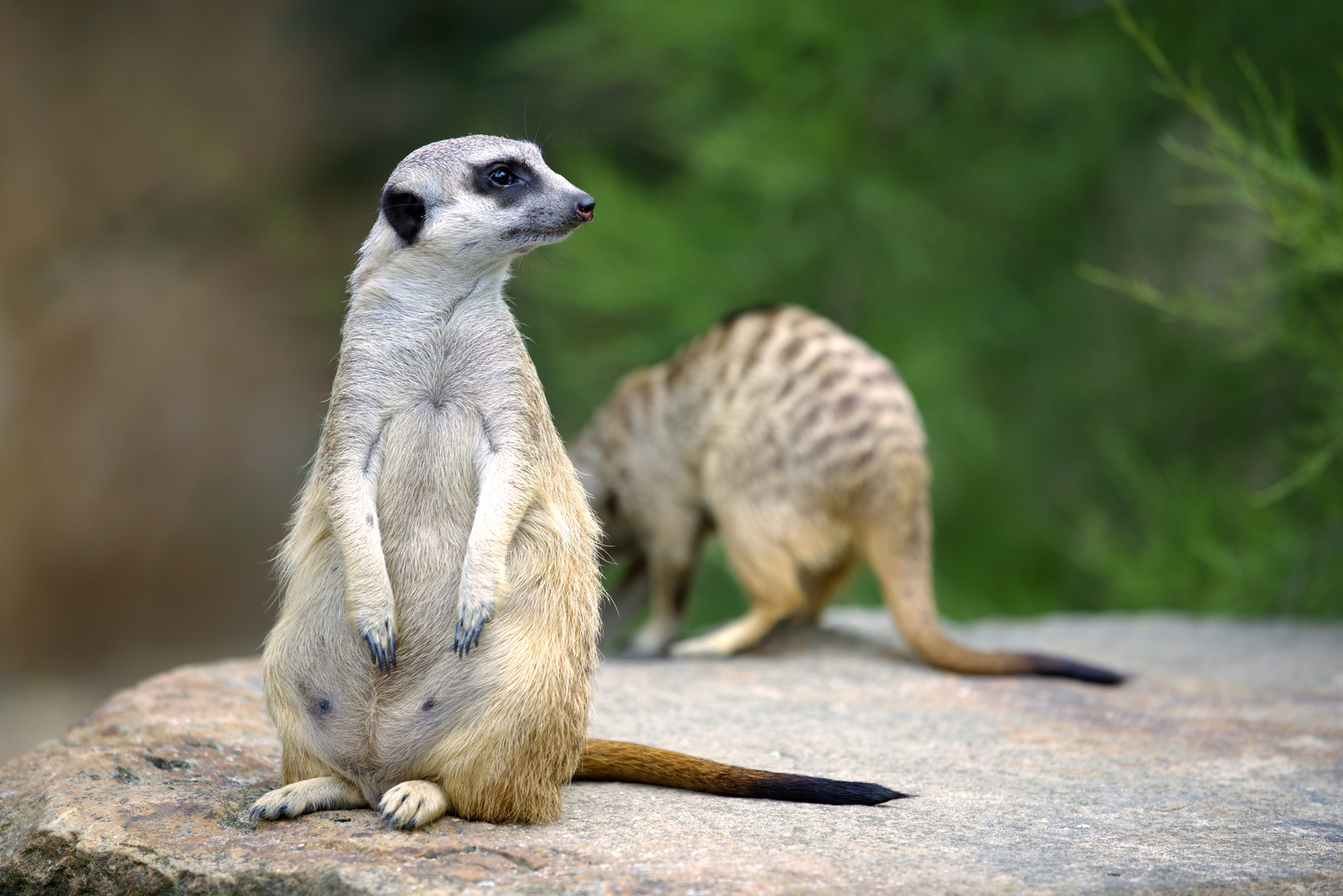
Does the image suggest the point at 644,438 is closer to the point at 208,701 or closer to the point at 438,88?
the point at 208,701

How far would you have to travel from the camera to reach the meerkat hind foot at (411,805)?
170 centimetres

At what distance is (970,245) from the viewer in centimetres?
595

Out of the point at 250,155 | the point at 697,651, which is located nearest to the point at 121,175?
the point at 250,155

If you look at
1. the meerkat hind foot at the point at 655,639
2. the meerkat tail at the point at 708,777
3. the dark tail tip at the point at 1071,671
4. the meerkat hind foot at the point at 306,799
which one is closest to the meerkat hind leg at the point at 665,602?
the meerkat hind foot at the point at 655,639

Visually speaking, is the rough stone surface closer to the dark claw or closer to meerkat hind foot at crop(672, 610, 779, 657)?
the dark claw

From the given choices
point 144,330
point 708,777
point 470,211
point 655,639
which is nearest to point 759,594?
point 655,639

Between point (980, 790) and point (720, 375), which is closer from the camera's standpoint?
point (980, 790)

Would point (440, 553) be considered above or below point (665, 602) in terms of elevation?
above

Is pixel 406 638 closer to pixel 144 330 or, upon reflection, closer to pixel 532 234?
pixel 532 234

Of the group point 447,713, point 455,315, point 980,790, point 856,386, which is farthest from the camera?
point 856,386

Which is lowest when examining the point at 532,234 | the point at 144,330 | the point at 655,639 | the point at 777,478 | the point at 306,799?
the point at 306,799

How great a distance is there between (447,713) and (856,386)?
213cm

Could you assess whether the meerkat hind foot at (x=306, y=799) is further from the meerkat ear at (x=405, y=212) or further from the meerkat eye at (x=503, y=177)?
the meerkat eye at (x=503, y=177)

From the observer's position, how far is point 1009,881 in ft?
5.15
